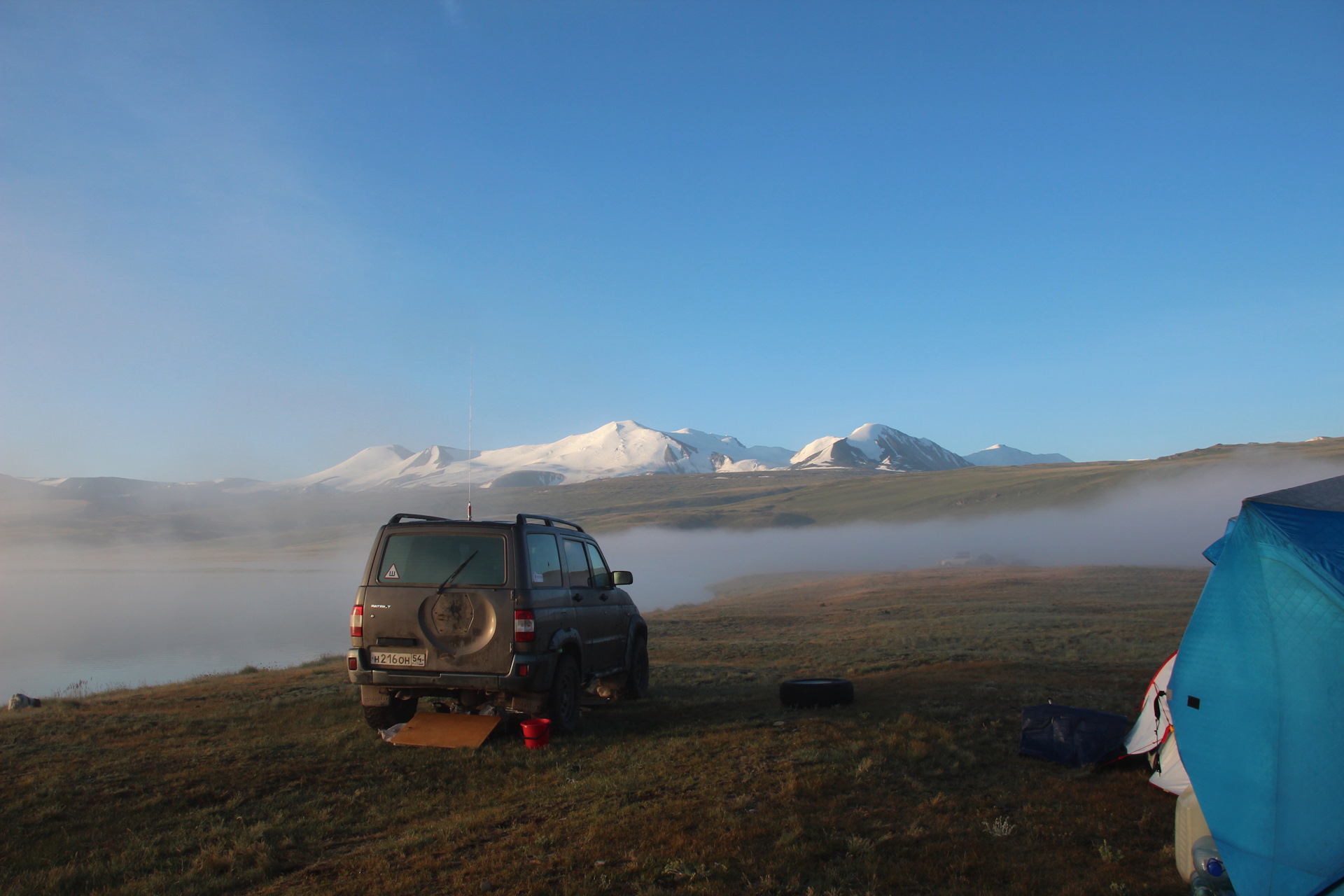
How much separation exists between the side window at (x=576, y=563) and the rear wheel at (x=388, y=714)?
88.6 inches

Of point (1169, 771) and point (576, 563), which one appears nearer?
point (1169, 771)

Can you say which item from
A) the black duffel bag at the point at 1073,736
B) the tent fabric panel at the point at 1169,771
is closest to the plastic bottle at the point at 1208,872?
the tent fabric panel at the point at 1169,771

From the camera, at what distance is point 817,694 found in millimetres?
9984

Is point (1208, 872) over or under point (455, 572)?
under

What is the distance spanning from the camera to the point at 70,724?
941 centimetres

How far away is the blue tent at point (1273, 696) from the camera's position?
4543mm

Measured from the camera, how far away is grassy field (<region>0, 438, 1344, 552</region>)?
151750mm

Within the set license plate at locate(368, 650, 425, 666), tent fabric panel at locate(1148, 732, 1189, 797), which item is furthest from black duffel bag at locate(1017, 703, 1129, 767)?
license plate at locate(368, 650, 425, 666)

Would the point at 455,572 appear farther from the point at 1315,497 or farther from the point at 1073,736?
the point at 1315,497

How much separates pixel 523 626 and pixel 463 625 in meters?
0.66

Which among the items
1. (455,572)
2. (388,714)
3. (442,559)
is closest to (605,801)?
(455,572)

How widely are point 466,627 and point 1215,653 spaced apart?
651 cm

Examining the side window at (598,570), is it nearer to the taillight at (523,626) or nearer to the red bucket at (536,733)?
the taillight at (523,626)

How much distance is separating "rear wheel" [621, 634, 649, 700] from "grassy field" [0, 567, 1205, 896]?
46 cm
